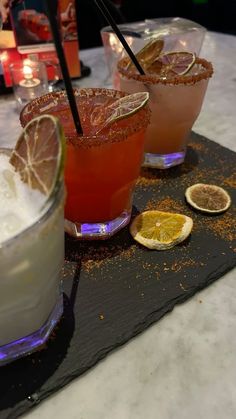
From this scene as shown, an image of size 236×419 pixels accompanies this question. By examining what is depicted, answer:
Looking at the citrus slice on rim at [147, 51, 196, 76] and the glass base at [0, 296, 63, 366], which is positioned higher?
the citrus slice on rim at [147, 51, 196, 76]

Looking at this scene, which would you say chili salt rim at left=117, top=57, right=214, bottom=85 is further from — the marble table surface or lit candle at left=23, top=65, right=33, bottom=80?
lit candle at left=23, top=65, right=33, bottom=80

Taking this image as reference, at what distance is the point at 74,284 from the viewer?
2.58ft

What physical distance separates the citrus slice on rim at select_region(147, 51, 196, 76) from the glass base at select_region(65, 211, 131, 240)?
0.44 meters

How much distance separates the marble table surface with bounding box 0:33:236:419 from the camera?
582 mm

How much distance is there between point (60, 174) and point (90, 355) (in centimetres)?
31

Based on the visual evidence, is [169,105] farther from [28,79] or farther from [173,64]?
[28,79]

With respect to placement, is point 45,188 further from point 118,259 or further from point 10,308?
point 118,259

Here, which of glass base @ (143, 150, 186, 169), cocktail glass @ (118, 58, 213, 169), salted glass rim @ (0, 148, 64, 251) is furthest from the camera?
glass base @ (143, 150, 186, 169)

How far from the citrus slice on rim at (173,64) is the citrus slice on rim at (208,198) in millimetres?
303

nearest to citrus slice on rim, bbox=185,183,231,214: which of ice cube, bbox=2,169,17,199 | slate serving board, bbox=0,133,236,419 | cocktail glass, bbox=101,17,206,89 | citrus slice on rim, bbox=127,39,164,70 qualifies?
slate serving board, bbox=0,133,236,419

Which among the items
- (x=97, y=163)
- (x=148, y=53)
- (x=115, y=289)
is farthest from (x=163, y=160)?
(x=115, y=289)

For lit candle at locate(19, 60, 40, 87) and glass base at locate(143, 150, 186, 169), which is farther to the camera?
lit candle at locate(19, 60, 40, 87)

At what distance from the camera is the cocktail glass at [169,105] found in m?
1.01

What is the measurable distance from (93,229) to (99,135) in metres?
0.23
